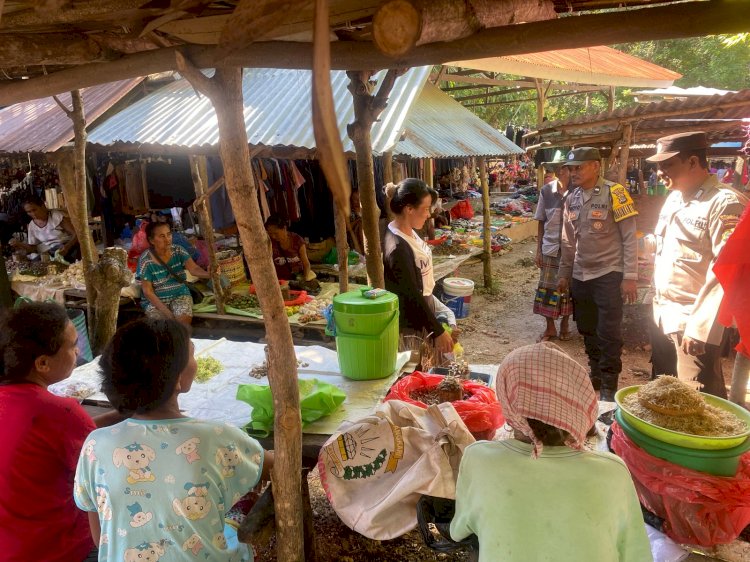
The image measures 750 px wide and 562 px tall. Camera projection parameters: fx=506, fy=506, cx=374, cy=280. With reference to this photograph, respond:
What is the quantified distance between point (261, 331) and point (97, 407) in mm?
3495

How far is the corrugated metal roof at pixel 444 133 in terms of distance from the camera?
7.24m

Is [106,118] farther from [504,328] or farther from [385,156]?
[504,328]

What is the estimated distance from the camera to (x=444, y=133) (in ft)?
27.3

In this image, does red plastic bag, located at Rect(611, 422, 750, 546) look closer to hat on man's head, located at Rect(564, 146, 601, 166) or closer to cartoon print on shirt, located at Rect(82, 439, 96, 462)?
cartoon print on shirt, located at Rect(82, 439, 96, 462)

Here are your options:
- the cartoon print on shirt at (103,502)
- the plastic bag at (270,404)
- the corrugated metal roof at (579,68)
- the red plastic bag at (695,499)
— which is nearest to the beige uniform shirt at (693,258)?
the red plastic bag at (695,499)

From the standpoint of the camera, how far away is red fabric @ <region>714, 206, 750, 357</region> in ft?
7.47

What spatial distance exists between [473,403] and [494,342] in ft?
14.8

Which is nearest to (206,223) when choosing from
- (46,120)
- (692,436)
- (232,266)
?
(232,266)

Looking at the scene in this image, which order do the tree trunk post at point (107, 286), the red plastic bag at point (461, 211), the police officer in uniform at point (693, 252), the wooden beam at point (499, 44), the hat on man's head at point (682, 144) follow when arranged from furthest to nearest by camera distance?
the red plastic bag at point (461, 211) → the tree trunk post at point (107, 286) → the hat on man's head at point (682, 144) → the police officer in uniform at point (693, 252) → the wooden beam at point (499, 44)

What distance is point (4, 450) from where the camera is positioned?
6.14 ft

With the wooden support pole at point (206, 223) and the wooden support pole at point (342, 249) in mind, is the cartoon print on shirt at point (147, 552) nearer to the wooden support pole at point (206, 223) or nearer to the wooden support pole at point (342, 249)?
the wooden support pole at point (342, 249)

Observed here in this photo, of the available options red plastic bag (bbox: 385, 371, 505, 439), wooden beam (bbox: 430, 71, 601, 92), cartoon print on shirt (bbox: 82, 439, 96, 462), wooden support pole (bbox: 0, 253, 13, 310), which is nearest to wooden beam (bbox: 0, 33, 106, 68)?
cartoon print on shirt (bbox: 82, 439, 96, 462)

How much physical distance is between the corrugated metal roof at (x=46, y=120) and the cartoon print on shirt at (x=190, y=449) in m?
5.94

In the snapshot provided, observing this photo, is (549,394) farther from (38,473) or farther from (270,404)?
(38,473)
